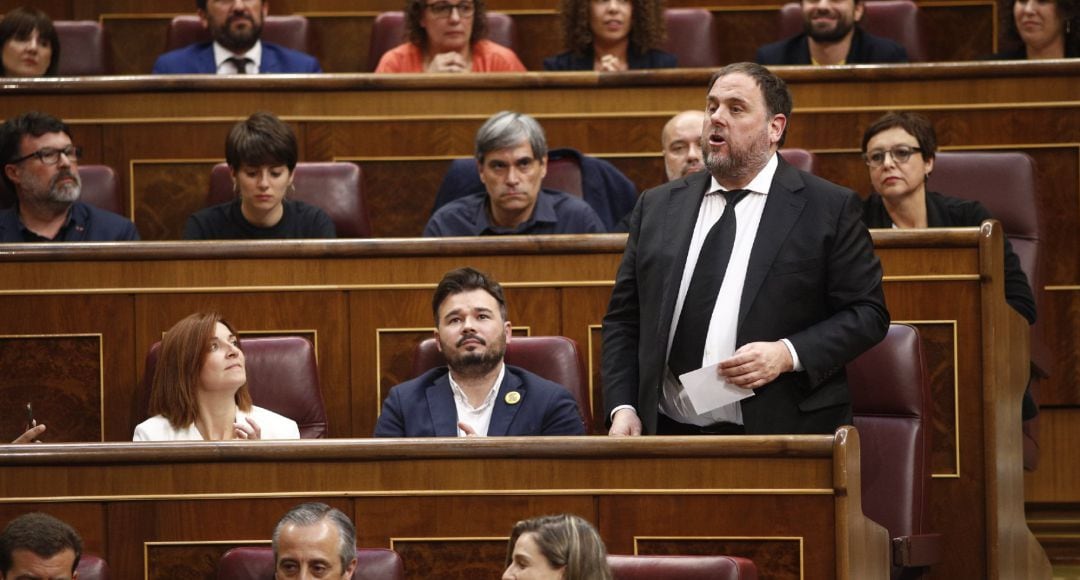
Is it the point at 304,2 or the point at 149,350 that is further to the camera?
the point at 304,2

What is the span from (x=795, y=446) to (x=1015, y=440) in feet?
1.91

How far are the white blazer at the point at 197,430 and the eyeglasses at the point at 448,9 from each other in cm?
105

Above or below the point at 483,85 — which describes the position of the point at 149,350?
below

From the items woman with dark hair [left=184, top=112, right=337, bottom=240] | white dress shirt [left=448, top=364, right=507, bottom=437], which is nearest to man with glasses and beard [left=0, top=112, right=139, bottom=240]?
woman with dark hair [left=184, top=112, right=337, bottom=240]

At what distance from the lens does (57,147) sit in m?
2.37

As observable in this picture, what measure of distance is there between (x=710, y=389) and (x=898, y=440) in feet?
1.04

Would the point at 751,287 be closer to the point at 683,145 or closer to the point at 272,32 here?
the point at 683,145

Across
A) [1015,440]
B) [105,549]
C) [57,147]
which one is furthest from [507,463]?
[57,147]

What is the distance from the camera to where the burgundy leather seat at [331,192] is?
2.44m

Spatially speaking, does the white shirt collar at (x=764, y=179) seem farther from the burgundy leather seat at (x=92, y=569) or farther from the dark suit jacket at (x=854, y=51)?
the dark suit jacket at (x=854, y=51)

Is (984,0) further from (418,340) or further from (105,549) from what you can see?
(105,549)

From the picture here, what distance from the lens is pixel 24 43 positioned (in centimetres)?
277

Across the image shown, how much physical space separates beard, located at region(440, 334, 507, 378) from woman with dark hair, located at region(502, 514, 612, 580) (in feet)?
1.69

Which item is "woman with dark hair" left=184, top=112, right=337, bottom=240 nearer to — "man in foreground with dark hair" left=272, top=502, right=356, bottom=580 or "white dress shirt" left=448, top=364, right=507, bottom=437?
"white dress shirt" left=448, top=364, right=507, bottom=437
